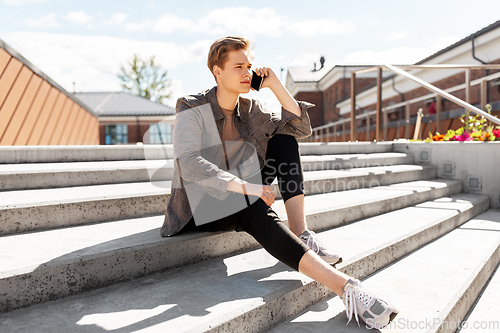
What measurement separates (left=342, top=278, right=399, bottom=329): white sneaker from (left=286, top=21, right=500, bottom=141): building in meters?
6.25

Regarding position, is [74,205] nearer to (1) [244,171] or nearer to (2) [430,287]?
(1) [244,171]

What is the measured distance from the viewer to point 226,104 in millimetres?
1894

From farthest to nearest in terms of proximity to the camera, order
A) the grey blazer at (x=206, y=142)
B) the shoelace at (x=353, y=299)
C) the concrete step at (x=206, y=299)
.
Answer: the grey blazer at (x=206, y=142) < the shoelace at (x=353, y=299) < the concrete step at (x=206, y=299)

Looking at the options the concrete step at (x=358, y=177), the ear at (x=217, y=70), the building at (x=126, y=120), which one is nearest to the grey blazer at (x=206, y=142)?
the ear at (x=217, y=70)

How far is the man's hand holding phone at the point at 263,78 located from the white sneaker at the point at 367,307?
3.65 ft

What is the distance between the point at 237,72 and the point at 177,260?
1.00m

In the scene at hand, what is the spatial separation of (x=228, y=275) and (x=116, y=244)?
0.55m

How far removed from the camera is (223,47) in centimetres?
175

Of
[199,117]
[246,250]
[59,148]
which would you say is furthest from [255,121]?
[59,148]

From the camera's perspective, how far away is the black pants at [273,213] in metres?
1.52

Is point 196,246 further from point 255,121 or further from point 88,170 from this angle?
point 88,170

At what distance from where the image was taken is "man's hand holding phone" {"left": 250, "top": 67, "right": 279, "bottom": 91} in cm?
191

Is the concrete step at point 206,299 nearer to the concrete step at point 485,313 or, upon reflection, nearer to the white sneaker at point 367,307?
the white sneaker at point 367,307

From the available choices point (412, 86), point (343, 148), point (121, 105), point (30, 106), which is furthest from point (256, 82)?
point (121, 105)
